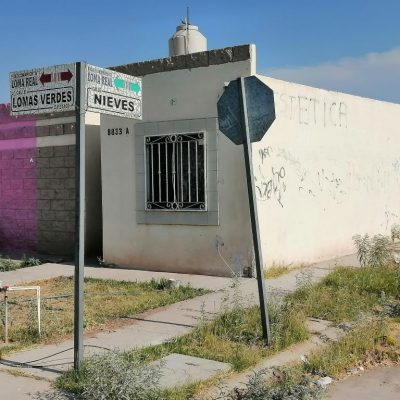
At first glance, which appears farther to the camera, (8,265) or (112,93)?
(8,265)

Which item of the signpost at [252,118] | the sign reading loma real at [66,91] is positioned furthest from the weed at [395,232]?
the sign reading loma real at [66,91]

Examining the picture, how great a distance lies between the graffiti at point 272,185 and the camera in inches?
352

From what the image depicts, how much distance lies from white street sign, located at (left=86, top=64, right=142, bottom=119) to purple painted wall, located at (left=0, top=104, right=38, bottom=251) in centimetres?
787

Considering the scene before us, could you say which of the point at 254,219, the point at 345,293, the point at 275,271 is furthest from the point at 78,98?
the point at 275,271

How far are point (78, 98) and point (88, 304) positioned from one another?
142 inches

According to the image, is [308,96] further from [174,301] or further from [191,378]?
[191,378]

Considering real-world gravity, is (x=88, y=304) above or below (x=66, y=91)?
below

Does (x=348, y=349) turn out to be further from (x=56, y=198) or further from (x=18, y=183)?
(x=18, y=183)

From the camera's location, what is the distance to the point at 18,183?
12.7 meters

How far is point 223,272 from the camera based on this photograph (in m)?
9.20

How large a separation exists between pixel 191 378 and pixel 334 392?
3.68 feet

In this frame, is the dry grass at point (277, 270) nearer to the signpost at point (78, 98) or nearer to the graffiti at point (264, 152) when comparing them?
the graffiti at point (264, 152)

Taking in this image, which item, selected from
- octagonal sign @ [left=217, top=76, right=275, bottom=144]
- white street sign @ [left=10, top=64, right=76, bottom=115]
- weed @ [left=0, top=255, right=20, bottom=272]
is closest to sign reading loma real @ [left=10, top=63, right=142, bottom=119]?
white street sign @ [left=10, top=64, right=76, bottom=115]

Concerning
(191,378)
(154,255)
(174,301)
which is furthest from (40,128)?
(191,378)
